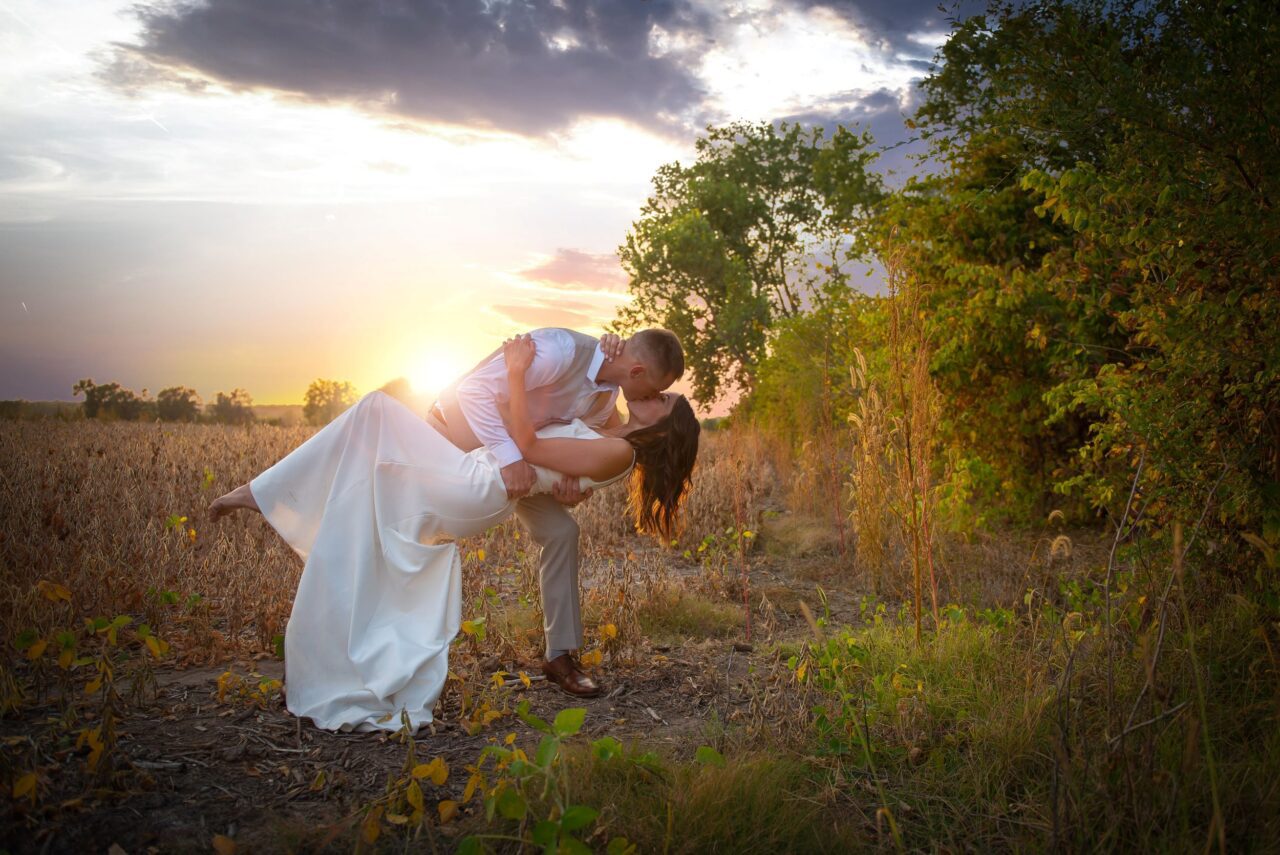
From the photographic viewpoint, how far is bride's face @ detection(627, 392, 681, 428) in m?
4.48

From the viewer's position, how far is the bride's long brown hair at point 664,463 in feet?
14.8

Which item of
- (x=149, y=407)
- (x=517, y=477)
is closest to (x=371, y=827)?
(x=517, y=477)

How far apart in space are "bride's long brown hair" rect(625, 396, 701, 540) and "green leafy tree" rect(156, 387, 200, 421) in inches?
669

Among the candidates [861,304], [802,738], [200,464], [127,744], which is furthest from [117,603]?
[861,304]

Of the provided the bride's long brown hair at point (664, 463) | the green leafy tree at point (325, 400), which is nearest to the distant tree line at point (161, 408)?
the green leafy tree at point (325, 400)

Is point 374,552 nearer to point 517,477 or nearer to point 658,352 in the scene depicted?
point 517,477

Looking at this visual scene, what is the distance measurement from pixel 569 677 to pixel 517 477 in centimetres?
107

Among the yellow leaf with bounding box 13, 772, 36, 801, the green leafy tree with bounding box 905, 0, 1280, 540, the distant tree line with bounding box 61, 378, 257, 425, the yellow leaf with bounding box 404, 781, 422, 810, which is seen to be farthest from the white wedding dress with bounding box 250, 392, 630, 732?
the distant tree line with bounding box 61, 378, 257, 425

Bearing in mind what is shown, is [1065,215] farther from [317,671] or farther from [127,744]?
[127,744]

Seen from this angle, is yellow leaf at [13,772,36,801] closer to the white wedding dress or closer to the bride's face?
the white wedding dress

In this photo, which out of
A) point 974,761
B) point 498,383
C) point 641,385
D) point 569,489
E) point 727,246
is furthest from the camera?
point 727,246

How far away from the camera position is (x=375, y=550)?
3.85 metres

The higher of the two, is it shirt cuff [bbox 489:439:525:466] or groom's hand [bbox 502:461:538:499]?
shirt cuff [bbox 489:439:525:466]

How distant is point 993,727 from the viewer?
10.9 feet
